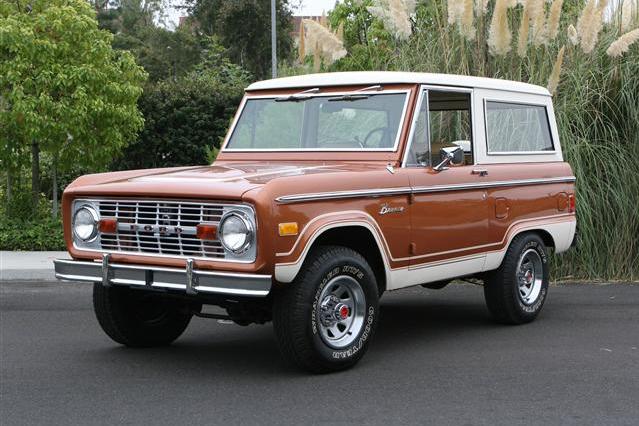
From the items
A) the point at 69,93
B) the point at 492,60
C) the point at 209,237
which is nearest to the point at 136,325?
the point at 209,237

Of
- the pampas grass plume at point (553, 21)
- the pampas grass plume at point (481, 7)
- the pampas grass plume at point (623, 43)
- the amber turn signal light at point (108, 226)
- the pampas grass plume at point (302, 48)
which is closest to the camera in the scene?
the amber turn signal light at point (108, 226)

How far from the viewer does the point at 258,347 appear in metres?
7.38

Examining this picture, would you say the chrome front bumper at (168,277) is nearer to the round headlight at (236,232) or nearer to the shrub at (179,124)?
the round headlight at (236,232)

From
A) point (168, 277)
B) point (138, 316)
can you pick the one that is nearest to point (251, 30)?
point (138, 316)

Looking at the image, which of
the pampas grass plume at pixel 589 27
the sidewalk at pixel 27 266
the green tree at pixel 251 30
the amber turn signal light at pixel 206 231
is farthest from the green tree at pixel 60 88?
the green tree at pixel 251 30

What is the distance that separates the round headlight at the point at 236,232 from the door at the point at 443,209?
4.85 ft

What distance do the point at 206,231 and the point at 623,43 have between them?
6295 millimetres

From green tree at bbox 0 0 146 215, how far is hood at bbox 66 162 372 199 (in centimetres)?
702

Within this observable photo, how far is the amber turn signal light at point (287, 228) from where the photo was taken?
233 inches

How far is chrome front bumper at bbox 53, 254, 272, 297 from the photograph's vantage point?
582cm

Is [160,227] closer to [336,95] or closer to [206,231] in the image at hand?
[206,231]

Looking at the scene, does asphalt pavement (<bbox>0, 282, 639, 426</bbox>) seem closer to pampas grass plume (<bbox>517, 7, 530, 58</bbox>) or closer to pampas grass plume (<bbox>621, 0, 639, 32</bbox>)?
pampas grass plume (<bbox>517, 7, 530, 58</bbox>)

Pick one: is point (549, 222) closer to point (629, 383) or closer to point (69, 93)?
point (629, 383)

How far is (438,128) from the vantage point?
9.76m
